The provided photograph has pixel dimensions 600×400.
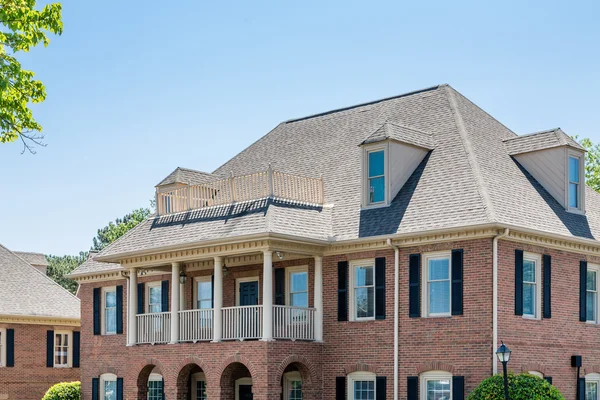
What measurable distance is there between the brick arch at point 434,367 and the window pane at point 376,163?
5895 millimetres

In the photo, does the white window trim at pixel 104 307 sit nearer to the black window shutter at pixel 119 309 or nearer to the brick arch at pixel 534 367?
the black window shutter at pixel 119 309

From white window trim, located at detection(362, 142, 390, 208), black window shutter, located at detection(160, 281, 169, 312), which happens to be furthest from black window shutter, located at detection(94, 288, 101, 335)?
white window trim, located at detection(362, 142, 390, 208)

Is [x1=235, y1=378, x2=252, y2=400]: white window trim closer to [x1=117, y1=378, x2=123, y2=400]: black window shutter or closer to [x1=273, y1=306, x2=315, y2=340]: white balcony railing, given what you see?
[x1=273, y1=306, x2=315, y2=340]: white balcony railing

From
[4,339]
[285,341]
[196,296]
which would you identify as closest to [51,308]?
[4,339]

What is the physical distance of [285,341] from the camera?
27172 millimetres

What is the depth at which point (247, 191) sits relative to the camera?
97.0 feet

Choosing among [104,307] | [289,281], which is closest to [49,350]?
[104,307]

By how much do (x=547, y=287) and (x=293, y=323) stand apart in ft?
23.9

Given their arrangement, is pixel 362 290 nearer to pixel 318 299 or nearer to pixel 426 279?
pixel 318 299

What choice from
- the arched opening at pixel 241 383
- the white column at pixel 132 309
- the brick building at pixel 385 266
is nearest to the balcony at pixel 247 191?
the brick building at pixel 385 266

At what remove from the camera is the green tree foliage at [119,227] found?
67.7 meters

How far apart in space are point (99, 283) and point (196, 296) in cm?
671

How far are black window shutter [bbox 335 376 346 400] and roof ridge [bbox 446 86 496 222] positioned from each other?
665cm

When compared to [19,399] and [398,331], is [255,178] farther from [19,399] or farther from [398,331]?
[19,399]
